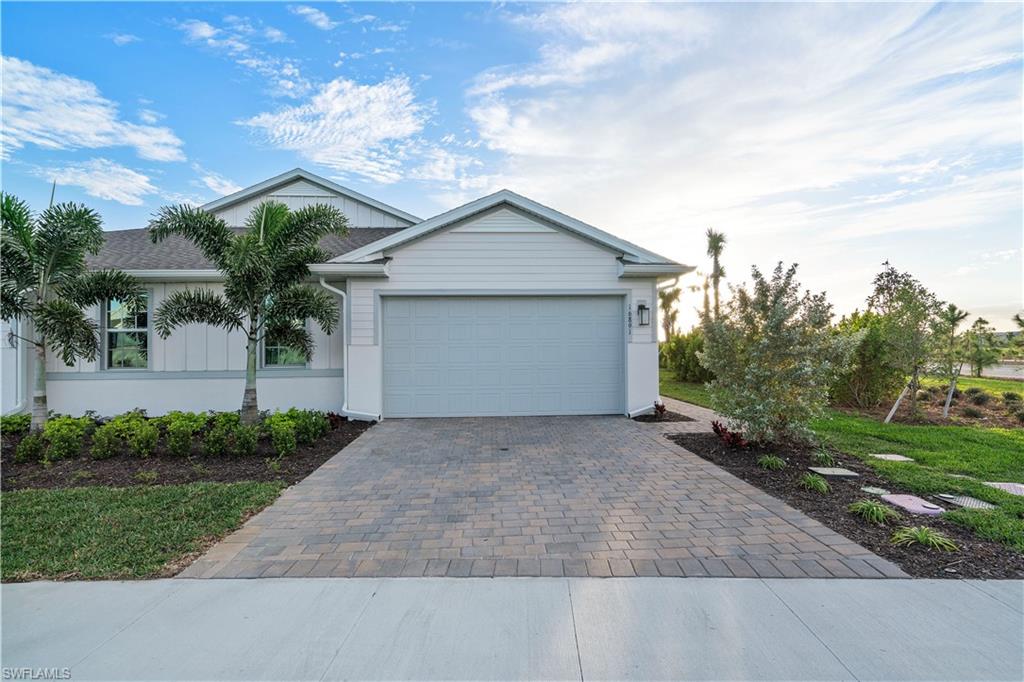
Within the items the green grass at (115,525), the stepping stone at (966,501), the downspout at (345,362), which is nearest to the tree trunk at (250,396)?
the downspout at (345,362)

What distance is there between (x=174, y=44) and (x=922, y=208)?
15315 mm

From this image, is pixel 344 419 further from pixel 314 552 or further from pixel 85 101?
pixel 85 101

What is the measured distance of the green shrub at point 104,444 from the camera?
608 cm

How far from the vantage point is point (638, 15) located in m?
7.83

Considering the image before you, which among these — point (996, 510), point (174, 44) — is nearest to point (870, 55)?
point (996, 510)

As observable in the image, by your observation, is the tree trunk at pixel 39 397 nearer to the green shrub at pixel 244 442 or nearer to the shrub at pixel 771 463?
A: the green shrub at pixel 244 442

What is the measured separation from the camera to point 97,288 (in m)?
7.36

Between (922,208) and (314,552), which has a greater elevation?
(922,208)

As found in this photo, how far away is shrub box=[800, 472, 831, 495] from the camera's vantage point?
462cm

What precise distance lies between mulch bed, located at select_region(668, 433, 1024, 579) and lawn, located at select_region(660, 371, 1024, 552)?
186mm

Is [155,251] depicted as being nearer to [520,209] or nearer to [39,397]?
[39,397]

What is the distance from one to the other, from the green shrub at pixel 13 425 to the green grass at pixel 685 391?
42.8ft

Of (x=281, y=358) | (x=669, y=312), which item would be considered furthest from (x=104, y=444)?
(x=669, y=312)

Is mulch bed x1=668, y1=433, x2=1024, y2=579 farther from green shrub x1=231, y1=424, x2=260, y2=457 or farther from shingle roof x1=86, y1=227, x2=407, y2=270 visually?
shingle roof x1=86, y1=227, x2=407, y2=270
